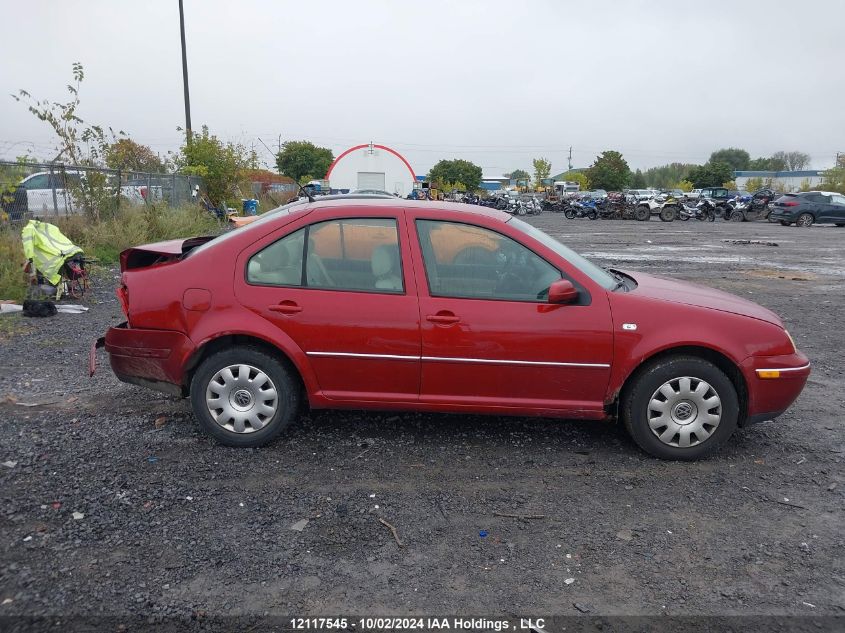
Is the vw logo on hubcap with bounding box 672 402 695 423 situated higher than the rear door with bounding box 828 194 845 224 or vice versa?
the rear door with bounding box 828 194 845 224

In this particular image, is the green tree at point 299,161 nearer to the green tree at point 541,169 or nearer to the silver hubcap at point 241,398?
the green tree at point 541,169

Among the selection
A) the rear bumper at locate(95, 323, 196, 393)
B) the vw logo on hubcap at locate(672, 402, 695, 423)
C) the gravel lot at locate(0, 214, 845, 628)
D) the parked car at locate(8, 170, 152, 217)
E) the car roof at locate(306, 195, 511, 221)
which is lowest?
the gravel lot at locate(0, 214, 845, 628)

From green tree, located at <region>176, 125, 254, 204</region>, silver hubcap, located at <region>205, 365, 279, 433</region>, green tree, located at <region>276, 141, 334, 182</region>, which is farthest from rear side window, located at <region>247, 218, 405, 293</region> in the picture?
green tree, located at <region>276, 141, 334, 182</region>

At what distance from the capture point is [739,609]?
8.98 feet

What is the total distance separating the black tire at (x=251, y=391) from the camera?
4.07 meters

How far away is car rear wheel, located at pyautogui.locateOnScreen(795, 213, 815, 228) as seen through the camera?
1201 inches

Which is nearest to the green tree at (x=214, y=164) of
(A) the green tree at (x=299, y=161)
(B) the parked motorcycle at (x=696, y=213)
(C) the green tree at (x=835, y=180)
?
(B) the parked motorcycle at (x=696, y=213)

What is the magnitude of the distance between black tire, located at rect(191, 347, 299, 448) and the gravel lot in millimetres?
104

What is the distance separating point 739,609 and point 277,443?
2.80 metres

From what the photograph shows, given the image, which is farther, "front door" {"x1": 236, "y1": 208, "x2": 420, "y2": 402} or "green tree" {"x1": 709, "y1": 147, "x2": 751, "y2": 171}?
"green tree" {"x1": 709, "y1": 147, "x2": 751, "y2": 171}

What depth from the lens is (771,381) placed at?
4.00 metres

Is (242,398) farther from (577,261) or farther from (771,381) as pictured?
(771,381)

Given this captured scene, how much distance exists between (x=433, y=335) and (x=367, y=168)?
109ft

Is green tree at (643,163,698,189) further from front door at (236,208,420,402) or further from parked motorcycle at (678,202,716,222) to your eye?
front door at (236,208,420,402)
